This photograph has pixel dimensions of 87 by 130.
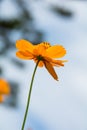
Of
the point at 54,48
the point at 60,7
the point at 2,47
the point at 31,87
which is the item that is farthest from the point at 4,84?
the point at 60,7

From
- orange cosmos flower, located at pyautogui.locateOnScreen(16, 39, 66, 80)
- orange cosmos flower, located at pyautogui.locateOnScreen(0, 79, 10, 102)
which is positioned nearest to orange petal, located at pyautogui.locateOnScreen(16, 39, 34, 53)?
orange cosmos flower, located at pyautogui.locateOnScreen(16, 39, 66, 80)

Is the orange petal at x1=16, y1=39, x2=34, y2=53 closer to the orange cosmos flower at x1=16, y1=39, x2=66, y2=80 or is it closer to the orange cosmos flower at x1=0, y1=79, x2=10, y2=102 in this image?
the orange cosmos flower at x1=16, y1=39, x2=66, y2=80

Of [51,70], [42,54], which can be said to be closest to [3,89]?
[51,70]

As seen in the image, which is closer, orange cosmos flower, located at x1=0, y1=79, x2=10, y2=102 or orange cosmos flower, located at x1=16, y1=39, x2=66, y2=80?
orange cosmos flower, located at x1=0, y1=79, x2=10, y2=102

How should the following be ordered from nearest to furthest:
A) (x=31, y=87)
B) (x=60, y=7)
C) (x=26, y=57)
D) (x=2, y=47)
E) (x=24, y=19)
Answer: (x=31, y=87), (x=26, y=57), (x=2, y=47), (x=60, y=7), (x=24, y=19)

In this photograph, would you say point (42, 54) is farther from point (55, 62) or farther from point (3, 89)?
point (3, 89)

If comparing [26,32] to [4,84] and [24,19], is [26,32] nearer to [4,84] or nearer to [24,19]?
[24,19]

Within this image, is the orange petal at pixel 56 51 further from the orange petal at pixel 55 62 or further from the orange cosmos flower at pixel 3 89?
the orange cosmos flower at pixel 3 89

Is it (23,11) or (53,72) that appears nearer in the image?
(53,72)

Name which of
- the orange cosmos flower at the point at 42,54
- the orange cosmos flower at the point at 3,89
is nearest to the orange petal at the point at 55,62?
the orange cosmos flower at the point at 42,54
